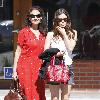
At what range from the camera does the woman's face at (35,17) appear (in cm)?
598

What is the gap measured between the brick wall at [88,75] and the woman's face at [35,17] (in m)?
3.82

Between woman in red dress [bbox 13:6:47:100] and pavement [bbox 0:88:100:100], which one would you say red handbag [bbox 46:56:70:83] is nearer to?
woman in red dress [bbox 13:6:47:100]

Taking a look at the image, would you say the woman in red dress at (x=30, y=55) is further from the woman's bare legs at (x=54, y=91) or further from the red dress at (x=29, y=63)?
the woman's bare legs at (x=54, y=91)

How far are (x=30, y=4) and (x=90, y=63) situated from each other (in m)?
1.80

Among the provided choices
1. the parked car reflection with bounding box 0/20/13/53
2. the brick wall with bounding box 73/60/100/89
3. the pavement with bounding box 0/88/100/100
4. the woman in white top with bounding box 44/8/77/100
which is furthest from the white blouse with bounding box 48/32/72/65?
the parked car reflection with bounding box 0/20/13/53

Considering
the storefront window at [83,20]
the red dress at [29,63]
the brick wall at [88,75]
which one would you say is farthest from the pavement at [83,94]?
the red dress at [29,63]

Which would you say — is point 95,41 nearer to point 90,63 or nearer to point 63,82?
point 90,63

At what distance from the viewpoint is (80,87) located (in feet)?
32.0

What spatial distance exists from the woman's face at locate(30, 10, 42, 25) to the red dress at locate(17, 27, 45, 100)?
0.13m

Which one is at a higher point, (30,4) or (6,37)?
(30,4)

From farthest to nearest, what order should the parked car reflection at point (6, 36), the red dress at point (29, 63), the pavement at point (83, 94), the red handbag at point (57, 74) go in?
the parked car reflection at point (6, 36) < the pavement at point (83, 94) < the red dress at point (29, 63) < the red handbag at point (57, 74)

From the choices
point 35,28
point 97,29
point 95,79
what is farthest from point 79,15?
point 35,28

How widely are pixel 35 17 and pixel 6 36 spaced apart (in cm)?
400

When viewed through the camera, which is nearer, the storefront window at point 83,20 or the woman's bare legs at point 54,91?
the woman's bare legs at point 54,91
